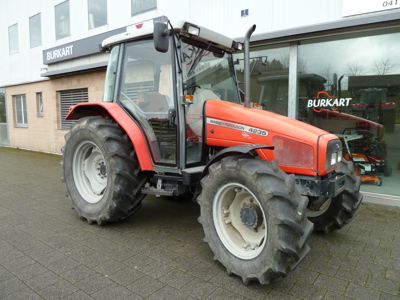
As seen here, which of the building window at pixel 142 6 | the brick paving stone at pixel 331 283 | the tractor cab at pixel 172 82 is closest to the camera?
the brick paving stone at pixel 331 283

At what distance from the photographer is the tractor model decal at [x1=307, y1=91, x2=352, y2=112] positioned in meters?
5.52

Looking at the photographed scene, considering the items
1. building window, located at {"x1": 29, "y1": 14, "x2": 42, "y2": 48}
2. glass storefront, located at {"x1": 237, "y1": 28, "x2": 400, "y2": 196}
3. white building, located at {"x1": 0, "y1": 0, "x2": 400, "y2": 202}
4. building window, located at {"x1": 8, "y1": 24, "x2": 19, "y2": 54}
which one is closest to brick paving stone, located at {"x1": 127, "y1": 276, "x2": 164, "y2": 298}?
white building, located at {"x1": 0, "y1": 0, "x2": 400, "y2": 202}

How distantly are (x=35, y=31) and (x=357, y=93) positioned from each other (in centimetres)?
1136

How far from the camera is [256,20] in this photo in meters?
5.92

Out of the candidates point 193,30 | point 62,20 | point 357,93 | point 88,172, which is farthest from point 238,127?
point 62,20

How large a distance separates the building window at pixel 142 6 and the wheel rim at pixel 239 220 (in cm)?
639

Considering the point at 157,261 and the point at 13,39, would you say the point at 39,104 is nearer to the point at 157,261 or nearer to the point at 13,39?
the point at 13,39

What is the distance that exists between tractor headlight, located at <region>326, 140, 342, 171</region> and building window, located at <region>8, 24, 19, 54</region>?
13.6m

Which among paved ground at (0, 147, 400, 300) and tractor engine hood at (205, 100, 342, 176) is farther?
tractor engine hood at (205, 100, 342, 176)

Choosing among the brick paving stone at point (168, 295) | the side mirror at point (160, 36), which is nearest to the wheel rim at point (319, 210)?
the brick paving stone at point (168, 295)

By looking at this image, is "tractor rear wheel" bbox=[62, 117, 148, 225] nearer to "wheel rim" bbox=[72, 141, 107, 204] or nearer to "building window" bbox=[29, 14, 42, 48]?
"wheel rim" bbox=[72, 141, 107, 204]

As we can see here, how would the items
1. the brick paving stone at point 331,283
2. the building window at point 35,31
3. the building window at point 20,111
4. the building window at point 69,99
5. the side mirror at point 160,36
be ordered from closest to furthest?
the brick paving stone at point 331,283 < the side mirror at point 160,36 < the building window at point 69,99 < the building window at point 35,31 < the building window at point 20,111

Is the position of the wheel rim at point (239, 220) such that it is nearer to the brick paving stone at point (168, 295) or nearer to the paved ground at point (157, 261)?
the paved ground at point (157, 261)

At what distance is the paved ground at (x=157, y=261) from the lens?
2496 millimetres
